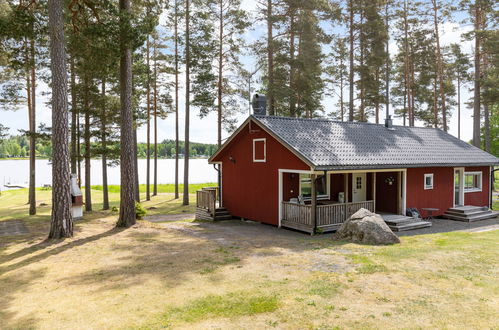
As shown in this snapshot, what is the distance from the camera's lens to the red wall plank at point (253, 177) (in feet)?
46.5

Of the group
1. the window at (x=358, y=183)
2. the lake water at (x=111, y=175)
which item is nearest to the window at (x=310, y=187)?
the window at (x=358, y=183)

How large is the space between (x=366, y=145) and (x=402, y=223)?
3585 millimetres

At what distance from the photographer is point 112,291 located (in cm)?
682

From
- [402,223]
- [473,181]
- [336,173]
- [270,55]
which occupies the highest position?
[270,55]

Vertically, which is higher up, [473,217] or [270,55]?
[270,55]

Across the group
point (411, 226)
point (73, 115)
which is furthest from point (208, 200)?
point (73, 115)

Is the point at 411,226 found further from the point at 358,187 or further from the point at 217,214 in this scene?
the point at 217,214

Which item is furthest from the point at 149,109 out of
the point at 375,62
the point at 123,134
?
the point at 375,62

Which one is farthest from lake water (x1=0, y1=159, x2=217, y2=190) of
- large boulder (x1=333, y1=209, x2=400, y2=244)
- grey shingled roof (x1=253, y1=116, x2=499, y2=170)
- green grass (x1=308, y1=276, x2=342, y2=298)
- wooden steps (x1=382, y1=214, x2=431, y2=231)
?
green grass (x1=308, y1=276, x2=342, y2=298)

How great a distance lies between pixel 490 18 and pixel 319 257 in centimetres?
2435

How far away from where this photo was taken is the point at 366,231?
1102 centimetres

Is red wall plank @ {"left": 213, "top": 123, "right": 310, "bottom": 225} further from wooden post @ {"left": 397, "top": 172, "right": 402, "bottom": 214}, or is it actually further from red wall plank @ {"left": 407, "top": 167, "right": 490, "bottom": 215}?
red wall plank @ {"left": 407, "top": 167, "right": 490, "bottom": 215}

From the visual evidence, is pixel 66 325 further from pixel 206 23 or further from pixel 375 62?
pixel 375 62

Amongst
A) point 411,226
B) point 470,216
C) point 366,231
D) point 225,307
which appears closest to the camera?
point 225,307
